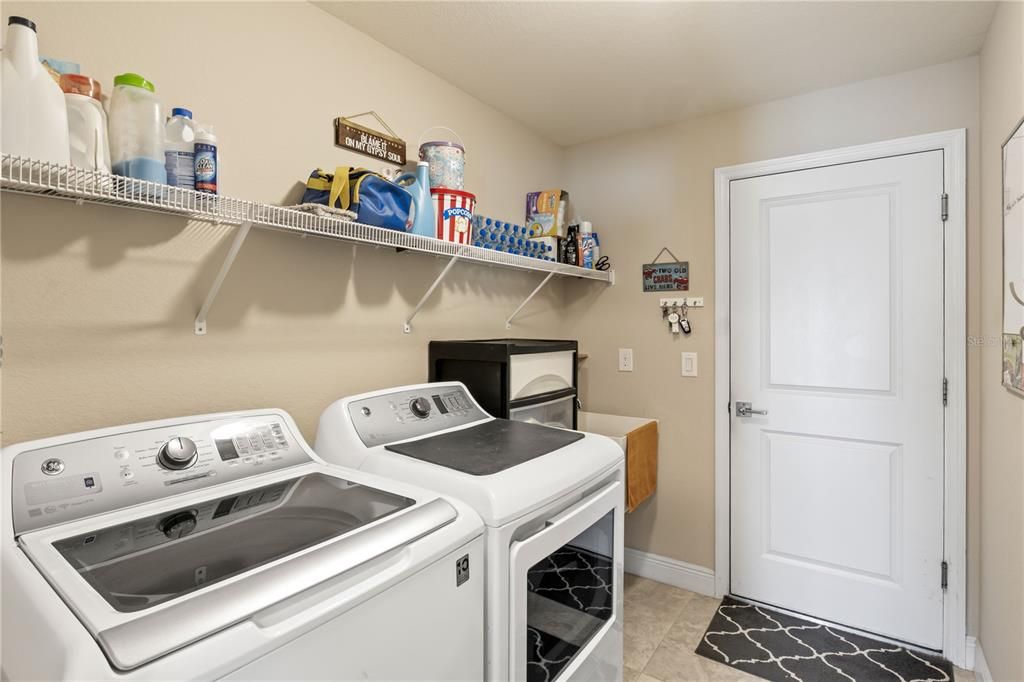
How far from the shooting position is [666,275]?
2.76 meters

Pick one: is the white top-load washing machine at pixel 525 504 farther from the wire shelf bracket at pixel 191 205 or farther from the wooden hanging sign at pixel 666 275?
the wooden hanging sign at pixel 666 275

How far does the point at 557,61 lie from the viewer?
2.11 metres

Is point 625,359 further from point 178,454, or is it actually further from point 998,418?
point 178,454

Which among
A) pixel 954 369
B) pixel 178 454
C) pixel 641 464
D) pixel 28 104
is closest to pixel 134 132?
pixel 28 104

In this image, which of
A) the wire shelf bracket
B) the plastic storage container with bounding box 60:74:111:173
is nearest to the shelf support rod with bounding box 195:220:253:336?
the wire shelf bracket

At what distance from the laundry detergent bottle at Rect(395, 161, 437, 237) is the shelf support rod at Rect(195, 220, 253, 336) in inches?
22.0

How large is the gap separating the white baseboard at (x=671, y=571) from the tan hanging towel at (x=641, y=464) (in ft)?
1.19

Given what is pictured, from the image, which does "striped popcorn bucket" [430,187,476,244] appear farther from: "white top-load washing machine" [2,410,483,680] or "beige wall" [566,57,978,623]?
"beige wall" [566,57,978,623]

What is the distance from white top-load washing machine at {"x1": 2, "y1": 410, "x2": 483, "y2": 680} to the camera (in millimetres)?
695

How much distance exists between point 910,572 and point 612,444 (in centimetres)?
159

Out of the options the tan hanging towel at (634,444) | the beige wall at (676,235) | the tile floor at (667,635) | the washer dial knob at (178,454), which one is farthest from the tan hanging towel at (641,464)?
the washer dial knob at (178,454)

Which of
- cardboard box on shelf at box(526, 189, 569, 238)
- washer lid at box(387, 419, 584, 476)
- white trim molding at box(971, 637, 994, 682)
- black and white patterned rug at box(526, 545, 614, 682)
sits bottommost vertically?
white trim molding at box(971, 637, 994, 682)

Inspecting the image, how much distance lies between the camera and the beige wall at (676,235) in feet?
7.61

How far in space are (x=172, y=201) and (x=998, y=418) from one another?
251 centimetres
